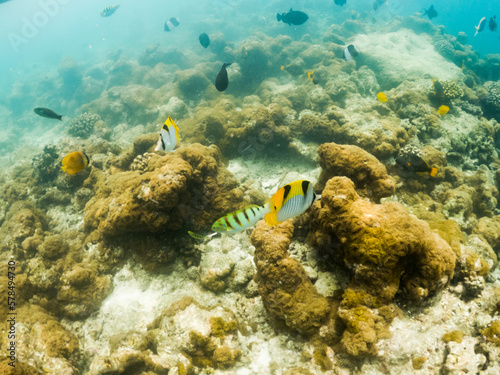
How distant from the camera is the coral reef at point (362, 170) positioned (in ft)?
12.2

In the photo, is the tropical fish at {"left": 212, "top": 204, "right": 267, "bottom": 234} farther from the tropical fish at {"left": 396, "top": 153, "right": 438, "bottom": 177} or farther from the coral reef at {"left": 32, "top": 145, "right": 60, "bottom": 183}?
the coral reef at {"left": 32, "top": 145, "right": 60, "bottom": 183}

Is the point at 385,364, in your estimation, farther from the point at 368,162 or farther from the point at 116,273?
the point at 116,273

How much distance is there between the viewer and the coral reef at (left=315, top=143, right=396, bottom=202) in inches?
146

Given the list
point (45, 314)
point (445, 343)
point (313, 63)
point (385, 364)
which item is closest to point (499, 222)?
point (445, 343)

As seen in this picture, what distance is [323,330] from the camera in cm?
295

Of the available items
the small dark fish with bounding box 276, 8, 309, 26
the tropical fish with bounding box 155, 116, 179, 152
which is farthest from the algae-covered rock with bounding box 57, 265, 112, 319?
the small dark fish with bounding box 276, 8, 309, 26

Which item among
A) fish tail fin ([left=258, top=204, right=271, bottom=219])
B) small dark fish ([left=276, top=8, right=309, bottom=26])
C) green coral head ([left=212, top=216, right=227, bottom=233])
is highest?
small dark fish ([left=276, top=8, right=309, bottom=26])

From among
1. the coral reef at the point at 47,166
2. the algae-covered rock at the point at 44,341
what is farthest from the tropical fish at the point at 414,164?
the coral reef at the point at 47,166

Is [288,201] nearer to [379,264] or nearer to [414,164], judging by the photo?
[379,264]

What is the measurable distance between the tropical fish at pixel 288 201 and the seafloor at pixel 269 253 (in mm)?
1301

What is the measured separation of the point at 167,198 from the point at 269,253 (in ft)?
6.75

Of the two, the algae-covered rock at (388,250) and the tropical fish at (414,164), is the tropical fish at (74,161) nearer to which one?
the algae-covered rock at (388,250)

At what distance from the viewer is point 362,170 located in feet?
12.6

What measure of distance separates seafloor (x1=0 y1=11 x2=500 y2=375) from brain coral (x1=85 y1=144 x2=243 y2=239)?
34mm
